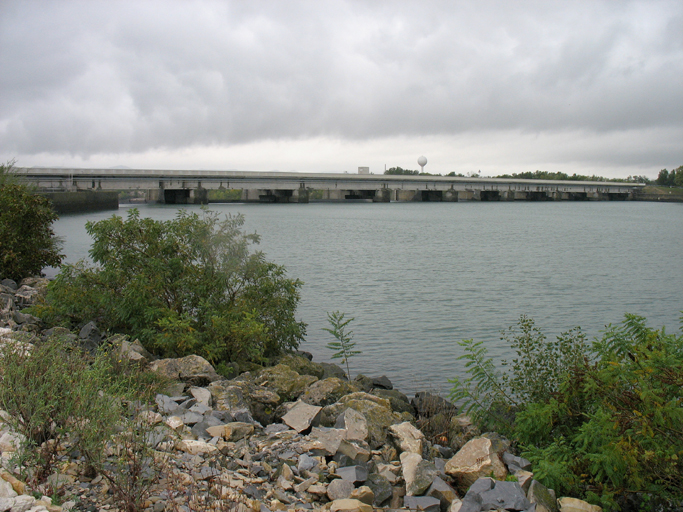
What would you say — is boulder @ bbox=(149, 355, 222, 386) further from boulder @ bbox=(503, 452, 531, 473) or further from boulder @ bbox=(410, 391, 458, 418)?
boulder @ bbox=(503, 452, 531, 473)

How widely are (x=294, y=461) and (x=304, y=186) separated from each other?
356ft

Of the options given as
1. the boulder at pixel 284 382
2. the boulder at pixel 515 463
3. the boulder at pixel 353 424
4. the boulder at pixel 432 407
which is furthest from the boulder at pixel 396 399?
the boulder at pixel 515 463

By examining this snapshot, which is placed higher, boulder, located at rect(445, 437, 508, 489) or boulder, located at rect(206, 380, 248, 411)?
boulder, located at rect(206, 380, 248, 411)

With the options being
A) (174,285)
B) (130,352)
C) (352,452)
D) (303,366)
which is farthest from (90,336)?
(352,452)

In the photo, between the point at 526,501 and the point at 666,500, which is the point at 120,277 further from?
the point at 666,500

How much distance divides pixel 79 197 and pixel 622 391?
7663 centimetres

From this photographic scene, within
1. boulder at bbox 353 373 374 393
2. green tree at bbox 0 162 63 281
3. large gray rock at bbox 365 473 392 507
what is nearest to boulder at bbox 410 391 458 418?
boulder at bbox 353 373 374 393

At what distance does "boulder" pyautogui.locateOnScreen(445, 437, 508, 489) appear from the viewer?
20.8ft

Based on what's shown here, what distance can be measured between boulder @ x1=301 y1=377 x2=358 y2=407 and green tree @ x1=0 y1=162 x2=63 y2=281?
13.1 meters

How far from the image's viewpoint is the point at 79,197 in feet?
240

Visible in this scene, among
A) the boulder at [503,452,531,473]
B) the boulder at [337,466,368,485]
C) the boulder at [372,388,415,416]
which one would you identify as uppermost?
the boulder at [337,466,368,485]

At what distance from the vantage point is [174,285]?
12.1 meters

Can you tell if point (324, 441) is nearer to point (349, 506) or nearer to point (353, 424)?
point (353, 424)

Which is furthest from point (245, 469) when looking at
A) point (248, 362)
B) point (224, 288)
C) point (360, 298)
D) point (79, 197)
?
point (79, 197)
